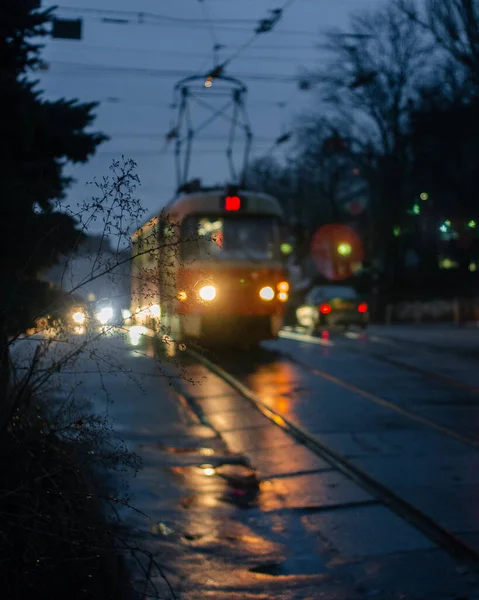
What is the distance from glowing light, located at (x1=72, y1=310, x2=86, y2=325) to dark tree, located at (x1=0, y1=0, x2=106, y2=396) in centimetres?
31

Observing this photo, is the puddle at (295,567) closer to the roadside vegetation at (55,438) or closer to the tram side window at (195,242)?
the roadside vegetation at (55,438)

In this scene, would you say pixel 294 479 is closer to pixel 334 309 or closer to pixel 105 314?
pixel 105 314

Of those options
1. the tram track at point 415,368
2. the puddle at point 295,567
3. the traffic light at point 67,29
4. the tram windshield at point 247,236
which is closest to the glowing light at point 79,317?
the puddle at point 295,567

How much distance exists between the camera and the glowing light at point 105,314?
5.16 metres

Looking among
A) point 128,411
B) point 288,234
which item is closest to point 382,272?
point 288,234

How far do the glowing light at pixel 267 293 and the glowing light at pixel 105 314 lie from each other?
44.4 feet

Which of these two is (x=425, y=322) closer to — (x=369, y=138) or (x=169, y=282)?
(x=369, y=138)

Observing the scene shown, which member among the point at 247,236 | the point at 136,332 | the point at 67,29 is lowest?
the point at 136,332

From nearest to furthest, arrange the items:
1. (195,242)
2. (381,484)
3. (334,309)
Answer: (195,242), (381,484), (334,309)

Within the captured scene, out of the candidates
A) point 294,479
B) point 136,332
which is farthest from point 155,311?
point 294,479

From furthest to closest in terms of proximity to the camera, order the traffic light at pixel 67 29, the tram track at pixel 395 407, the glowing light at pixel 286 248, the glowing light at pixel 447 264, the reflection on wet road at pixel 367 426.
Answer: the glowing light at pixel 447 264 → the glowing light at pixel 286 248 → the traffic light at pixel 67 29 → the tram track at pixel 395 407 → the reflection on wet road at pixel 367 426

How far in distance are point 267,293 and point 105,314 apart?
13.7 m

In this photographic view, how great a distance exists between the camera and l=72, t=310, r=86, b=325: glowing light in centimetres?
529

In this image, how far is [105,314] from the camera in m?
5.22
